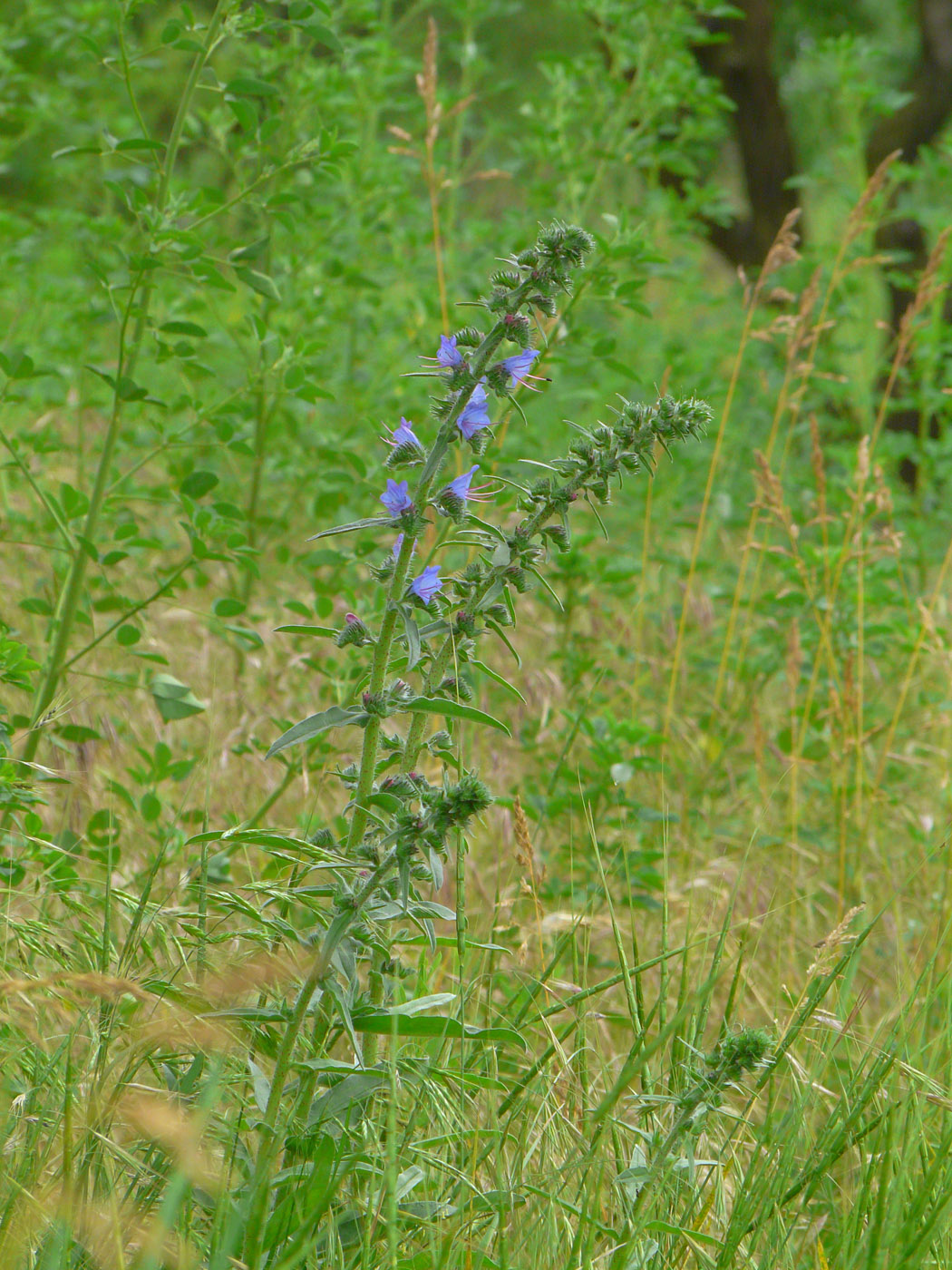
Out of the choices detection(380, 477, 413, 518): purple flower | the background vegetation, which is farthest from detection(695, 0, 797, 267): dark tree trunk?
detection(380, 477, 413, 518): purple flower

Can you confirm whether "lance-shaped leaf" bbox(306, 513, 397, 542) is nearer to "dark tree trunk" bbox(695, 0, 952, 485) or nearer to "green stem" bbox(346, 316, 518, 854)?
"green stem" bbox(346, 316, 518, 854)

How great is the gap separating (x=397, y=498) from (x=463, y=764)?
1.11 meters

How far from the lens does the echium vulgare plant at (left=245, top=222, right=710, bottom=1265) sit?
1271 mm

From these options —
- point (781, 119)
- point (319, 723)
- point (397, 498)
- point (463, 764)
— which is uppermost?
point (781, 119)

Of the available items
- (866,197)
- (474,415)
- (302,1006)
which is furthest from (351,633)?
(866,197)

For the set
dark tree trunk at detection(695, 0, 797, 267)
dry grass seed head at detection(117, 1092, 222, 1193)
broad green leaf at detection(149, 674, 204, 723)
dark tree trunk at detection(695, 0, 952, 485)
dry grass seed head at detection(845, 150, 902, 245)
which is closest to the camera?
dry grass seed head at detection(117, 1092, 222, 1193)

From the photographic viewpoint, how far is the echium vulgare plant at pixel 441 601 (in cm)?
127

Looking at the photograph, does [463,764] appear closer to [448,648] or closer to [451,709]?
[448,648]

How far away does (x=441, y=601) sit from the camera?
4.50 ft

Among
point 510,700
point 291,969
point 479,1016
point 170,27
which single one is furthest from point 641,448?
point 510,700

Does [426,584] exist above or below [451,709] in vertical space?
above

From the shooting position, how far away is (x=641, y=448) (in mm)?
1408

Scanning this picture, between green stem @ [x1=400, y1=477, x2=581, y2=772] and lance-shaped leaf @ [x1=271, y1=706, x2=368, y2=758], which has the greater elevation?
green stem @ [x1=400, y1=477, x2=581, y2=772]

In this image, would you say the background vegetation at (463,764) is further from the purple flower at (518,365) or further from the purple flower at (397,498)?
the purple flower at (518,365)
